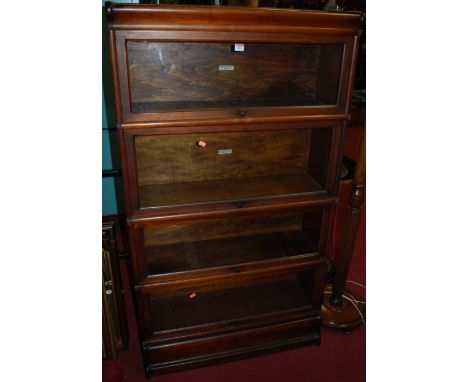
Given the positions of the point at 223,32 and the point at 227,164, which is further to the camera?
the point at 227,164

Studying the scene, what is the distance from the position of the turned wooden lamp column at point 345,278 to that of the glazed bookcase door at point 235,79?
38cm

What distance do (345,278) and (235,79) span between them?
121 cm

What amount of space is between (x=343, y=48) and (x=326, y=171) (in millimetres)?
493

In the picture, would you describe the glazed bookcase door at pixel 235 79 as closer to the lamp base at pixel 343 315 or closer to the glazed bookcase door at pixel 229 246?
the glazed bookcase door at pixel 229 246

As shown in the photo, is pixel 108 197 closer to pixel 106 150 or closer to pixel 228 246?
pixel 106 150

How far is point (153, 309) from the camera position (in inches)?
74.3

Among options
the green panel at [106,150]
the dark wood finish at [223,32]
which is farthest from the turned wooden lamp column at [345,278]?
the green panel at [106,150]

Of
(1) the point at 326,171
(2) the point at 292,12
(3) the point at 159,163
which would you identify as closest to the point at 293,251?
(1) the point at 326,171

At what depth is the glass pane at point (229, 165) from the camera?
1566mm

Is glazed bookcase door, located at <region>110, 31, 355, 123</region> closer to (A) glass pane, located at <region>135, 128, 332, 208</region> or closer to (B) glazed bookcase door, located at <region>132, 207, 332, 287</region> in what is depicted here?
(A) glass pane, located at <region>135, 128, 332, 208</region>

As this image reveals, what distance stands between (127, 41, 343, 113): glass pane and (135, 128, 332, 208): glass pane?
18cm

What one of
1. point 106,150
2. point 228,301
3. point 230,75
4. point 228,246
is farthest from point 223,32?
point 106,150

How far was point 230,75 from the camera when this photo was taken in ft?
4.98

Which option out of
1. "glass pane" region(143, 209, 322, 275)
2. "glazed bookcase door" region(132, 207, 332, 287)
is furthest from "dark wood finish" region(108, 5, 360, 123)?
"glass pane" region(143, 209, 322, 275)
